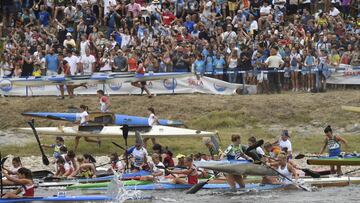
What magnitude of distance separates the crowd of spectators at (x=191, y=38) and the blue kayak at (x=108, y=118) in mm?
2869

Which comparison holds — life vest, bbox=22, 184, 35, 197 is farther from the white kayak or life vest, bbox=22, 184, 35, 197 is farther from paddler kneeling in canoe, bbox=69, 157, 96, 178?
the white kayak

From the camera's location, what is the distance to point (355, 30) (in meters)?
43.4

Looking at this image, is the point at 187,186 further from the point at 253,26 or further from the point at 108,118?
the point at 253,26

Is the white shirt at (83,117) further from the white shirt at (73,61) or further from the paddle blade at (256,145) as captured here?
the paddle blade at (256,145)

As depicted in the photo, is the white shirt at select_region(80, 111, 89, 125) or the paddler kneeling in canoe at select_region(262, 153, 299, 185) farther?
the white shirt at select_region(80, 111, 89, 125)

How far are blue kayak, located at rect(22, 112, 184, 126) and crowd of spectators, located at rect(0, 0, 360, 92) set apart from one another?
2.87 m

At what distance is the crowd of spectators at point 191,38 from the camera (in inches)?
1676

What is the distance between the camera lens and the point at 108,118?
4009cm

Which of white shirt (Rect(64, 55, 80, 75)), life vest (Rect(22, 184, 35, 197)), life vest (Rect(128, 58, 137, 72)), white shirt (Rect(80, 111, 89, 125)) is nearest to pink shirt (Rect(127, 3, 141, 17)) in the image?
white shirt (Rect(64, 55, 80, 75))

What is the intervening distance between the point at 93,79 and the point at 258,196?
12141 millimetres

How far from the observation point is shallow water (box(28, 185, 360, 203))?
3203 cm

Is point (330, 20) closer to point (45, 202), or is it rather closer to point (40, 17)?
point (40, 17)

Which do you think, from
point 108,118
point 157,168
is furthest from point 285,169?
point 108,118

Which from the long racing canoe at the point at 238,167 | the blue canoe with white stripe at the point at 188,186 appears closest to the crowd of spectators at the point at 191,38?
the blue canoe with white stripe at the point at 188,186
